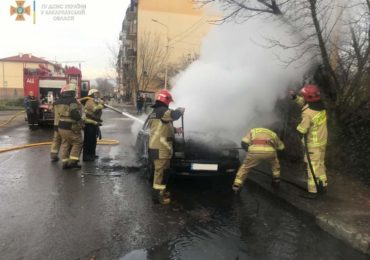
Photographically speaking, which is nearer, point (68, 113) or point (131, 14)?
point (68, 113)

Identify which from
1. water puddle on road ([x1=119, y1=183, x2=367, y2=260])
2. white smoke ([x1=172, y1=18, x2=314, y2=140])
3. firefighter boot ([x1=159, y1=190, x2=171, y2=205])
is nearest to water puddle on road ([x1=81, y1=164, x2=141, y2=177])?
white smoke ([x1=172, y1=18, x2=314, y2=140])

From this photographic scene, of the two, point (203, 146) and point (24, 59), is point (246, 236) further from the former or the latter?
point (24, 59)

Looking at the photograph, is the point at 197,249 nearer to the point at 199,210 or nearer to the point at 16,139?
the point at 199,210

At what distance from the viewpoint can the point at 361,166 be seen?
7.59 meters

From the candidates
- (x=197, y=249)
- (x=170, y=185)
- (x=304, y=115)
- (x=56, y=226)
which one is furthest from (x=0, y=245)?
(x=304, y=115)

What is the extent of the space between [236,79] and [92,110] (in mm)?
3697

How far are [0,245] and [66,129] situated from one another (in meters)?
4.76

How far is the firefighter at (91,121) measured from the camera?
10090 mm

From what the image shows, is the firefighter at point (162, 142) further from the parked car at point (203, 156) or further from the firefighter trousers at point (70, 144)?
the firefighter trousers at point (70, 144)

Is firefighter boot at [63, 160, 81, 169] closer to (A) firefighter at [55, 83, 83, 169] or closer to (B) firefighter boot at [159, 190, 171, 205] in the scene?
(A) firefighter at [55, 83, 83, 169]

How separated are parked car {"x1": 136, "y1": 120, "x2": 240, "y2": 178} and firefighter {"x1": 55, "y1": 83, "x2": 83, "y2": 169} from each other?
230 cm

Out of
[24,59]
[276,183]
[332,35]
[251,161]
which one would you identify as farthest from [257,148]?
[24,59]

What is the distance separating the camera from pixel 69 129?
9.38m

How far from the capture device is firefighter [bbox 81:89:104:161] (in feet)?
33.1
